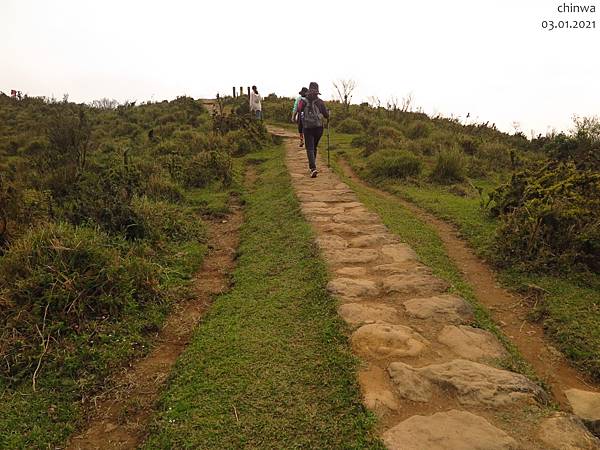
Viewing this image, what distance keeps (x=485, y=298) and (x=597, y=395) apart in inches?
53.4

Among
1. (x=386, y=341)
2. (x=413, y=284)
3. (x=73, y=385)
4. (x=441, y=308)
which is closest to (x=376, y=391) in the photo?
(x=386, y=341)

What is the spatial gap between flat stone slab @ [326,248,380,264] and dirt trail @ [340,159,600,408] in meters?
0.99

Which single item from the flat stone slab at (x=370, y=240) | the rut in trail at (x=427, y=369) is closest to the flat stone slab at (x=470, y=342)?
the rut in trail at (x=427, y=369)

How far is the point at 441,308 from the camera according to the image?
3.45m

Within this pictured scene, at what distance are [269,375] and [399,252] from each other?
2.30m

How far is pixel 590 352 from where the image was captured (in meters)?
3.12

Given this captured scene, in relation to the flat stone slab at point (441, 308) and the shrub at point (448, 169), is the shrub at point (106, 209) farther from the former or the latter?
the shrub at point (448, 169)

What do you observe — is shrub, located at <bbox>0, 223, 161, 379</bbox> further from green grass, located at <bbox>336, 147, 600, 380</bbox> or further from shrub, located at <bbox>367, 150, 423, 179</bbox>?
shrub, located at <bbox>367, 150, 423, 179</bbox>

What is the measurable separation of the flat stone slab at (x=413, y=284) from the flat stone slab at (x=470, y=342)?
555 millimetres

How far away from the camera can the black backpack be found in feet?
25.6

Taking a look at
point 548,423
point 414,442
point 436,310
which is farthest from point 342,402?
point 436,310

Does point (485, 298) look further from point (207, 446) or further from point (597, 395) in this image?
point (207, 446)

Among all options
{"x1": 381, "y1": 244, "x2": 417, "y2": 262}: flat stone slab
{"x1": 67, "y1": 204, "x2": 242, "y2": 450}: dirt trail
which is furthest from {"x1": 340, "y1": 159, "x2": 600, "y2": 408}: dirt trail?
{"x1": 67, "y1": 204, "x2": 242, "y2": 450}: dirt trail

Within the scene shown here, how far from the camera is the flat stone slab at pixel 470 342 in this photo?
9.47 ft
